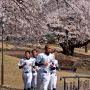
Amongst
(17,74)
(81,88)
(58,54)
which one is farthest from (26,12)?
(58,54)

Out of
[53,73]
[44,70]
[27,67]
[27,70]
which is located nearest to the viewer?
[44,70]

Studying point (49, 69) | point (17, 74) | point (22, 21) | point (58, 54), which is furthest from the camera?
point (58, 54)

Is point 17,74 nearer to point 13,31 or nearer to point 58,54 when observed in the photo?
point 13,31

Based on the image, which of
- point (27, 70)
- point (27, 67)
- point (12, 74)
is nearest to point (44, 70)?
point (27, 67)

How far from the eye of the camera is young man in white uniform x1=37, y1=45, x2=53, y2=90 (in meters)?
14.1

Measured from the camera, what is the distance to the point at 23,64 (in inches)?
647

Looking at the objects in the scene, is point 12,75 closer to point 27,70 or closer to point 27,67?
point 27,70

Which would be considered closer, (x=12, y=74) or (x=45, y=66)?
(x=45, y=66)

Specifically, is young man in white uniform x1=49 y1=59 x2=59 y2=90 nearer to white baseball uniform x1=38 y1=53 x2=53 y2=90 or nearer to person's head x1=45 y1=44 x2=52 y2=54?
white baseball uniform x1=38 y1=53 x2=53 y2=90

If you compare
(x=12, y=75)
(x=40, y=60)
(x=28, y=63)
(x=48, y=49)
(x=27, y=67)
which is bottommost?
(x=12, y=75)

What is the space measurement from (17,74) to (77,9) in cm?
1347

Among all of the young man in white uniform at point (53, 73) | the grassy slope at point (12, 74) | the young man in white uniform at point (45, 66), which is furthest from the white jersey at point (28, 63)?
the grassy slope at point (12, 74)

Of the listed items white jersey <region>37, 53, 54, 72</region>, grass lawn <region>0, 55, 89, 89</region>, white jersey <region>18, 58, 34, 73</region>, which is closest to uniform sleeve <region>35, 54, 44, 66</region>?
white jersey <region>37, 53, 54, 72</region>

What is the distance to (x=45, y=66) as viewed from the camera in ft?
46.9
